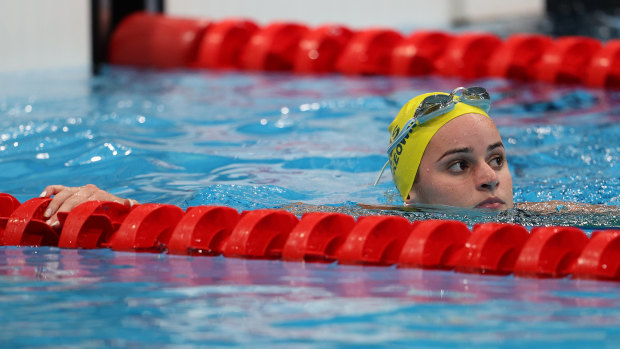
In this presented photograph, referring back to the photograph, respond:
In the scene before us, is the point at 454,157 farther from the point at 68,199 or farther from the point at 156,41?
the point at 156,41

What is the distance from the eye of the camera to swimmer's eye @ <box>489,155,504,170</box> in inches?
140

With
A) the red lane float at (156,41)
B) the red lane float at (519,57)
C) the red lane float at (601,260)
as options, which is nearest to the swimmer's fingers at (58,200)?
the red lane float at (601,260)

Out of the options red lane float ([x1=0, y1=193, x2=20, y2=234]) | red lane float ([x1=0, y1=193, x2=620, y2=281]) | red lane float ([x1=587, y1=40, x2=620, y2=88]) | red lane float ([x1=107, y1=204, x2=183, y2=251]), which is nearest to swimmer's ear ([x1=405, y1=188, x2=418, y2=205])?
red lane float ([x1=0, y1=193, x2=620, y2=281])

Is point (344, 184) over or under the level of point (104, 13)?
under

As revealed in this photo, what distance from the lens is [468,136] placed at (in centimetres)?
357

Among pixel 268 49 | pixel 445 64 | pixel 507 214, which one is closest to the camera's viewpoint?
pixel 507 214

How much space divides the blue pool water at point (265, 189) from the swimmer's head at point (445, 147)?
0.12 m

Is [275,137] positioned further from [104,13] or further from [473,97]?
[104,13]

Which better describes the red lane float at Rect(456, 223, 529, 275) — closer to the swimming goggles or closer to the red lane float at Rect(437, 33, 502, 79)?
the swimming goggles

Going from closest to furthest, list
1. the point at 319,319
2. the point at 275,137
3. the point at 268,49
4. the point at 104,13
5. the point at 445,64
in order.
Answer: the point at 319,319
the point at 275,137
the point at 445,64
the point at 268,49
the point at 104,13

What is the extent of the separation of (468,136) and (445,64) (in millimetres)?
4418

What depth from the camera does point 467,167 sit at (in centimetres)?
355

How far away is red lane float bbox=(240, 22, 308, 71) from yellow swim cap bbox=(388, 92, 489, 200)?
4.54 m

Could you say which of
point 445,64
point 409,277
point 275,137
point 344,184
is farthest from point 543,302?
point 445,64
